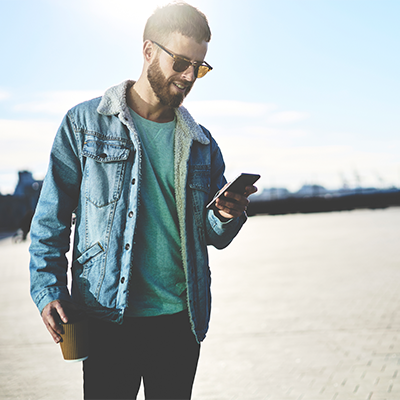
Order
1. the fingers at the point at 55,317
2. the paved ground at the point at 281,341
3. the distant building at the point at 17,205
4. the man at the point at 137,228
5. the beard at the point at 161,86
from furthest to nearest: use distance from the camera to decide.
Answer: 1. the distant building at the point at 17,205
2. the paved ground at the point at 281,341
3. the beard at the point at 161,86
4. the man at the point at 137,228
5. the fingers at the point at 55,317

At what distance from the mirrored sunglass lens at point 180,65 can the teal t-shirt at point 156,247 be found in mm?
312

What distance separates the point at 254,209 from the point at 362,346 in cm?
3583

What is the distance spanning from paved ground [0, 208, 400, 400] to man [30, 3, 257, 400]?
7.27 feet

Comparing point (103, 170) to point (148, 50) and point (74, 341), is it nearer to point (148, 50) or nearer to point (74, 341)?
point (148, 50)

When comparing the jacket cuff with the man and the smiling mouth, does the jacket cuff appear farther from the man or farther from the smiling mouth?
the smiling mouth

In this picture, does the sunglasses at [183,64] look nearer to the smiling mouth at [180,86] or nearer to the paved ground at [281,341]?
the smiling mouth at [180,86]

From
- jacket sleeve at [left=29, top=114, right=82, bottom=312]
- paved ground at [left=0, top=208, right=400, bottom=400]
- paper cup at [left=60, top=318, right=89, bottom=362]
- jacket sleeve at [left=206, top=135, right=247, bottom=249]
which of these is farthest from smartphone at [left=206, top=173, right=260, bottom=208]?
paved ground at [left=0, top=208, right=400, bottom=400]

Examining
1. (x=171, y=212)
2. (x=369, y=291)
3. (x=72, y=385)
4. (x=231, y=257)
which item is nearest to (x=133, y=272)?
(x=171, y=212)

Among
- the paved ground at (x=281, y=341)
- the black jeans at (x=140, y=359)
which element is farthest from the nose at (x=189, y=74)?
the paved ground at (x=281, y=341)

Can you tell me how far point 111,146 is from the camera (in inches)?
74.0

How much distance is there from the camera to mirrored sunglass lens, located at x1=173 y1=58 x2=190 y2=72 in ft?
6.15

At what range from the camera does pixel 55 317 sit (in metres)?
1.71

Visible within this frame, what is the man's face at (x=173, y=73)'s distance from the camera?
188 centimetres

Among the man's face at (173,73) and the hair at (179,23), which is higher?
the hair at (179,23)
